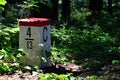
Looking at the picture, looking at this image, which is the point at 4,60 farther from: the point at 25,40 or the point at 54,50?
the point at 54,50

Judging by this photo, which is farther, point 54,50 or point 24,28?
point 54,50

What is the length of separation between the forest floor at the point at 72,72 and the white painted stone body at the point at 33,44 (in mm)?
295

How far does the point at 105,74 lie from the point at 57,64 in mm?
1792

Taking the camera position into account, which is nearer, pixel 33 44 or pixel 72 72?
pixel 33 44

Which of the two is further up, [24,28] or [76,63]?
[24,28]

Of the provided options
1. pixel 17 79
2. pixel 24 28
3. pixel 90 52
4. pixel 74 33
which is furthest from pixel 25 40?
pixel 74 33

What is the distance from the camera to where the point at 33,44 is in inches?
317

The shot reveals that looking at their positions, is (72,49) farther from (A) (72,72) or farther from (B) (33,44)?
(B) (33,44)

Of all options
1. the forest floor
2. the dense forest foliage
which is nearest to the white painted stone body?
the dense forest foliage

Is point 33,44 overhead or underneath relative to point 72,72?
overhead

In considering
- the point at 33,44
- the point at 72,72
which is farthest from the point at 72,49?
the point at 33,44

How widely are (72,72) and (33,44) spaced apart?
103cm

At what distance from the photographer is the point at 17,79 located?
7.10m

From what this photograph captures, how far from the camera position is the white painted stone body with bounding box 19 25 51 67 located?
7.99 meters
